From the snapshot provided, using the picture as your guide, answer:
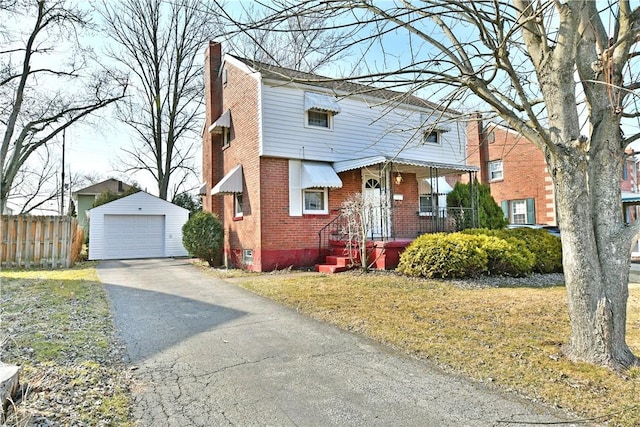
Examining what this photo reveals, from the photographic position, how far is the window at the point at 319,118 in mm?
13914

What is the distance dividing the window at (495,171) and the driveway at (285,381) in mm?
22704

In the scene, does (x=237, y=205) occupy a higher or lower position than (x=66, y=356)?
higher

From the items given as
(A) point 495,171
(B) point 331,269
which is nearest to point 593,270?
(B) point 331,269

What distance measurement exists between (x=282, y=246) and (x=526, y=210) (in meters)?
17.7

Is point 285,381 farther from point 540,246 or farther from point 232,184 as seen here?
point 232,184

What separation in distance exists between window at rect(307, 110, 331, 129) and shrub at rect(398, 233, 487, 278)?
19.8 ft

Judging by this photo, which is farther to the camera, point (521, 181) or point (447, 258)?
point (521, 181)

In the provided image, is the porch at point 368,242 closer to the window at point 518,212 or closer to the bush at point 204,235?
the bush at point 204,235

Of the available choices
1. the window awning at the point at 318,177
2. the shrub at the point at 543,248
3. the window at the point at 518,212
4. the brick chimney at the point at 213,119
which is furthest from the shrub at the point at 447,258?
the window at the point at 518,212

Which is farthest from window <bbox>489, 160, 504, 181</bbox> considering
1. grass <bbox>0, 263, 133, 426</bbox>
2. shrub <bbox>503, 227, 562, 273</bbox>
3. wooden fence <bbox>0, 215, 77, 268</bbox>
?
grass <bbox>0, 263, 133, 426</bbox>

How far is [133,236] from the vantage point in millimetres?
21422

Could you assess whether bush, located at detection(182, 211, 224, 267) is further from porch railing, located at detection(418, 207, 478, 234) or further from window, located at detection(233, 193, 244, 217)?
porch railing, located at detection(418, 207, 478, 234)

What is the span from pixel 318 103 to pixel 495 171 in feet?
55.5

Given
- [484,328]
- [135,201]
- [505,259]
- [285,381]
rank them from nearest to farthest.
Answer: [285,381], [484,328], [505,259], [135,201]
